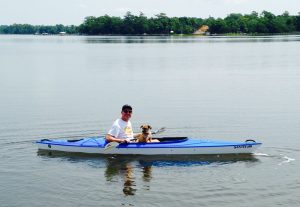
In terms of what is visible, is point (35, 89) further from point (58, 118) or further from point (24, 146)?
point (24, 146)

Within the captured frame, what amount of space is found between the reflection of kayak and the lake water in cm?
24

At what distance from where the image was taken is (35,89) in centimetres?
3619

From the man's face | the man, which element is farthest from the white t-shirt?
the man's face

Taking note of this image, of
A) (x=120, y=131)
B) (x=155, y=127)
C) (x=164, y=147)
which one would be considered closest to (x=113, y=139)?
(x=120, y=131)

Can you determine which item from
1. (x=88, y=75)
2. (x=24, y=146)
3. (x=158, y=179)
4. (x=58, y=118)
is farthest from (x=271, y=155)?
(x=88, y=75)

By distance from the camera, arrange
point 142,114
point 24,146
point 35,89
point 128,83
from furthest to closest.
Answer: point 128,83 < point 35,89 < point 142,114 < point 24,146

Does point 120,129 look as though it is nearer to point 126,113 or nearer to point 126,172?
point 126,113

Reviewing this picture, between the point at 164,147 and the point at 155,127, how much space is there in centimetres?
519

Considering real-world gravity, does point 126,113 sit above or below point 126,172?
above

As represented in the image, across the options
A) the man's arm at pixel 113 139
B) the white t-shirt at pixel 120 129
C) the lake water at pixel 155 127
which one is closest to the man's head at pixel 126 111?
the white t-shirt at pixel 120 129

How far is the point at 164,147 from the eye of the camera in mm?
17781

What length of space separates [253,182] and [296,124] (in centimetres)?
864

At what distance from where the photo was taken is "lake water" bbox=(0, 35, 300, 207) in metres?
14.3

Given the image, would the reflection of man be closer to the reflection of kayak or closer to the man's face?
the reflection of kayak
